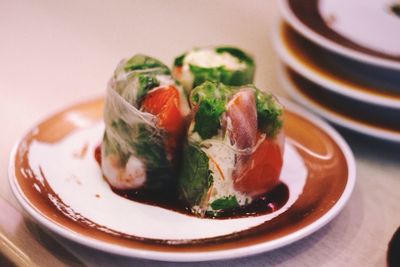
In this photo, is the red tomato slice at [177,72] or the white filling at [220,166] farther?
the red tomato slice at [177,72]

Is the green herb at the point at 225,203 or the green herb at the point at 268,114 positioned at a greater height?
the green herb at the point at 268,114

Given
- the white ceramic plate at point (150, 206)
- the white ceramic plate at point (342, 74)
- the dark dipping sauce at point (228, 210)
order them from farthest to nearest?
the white ceramic plate at point (342, 74)
the dark dipping sauce at point (228, 210)
the white ceramic plate at point (150, 206)

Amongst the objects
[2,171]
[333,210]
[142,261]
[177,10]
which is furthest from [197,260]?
[177,10]

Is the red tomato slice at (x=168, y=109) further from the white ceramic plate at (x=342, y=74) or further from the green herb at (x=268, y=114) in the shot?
the white ceramic plate at (x=342, y=74)

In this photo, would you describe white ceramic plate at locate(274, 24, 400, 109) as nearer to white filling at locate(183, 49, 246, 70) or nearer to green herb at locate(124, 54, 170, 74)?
white filling at locate(183, 49, 246, 70)

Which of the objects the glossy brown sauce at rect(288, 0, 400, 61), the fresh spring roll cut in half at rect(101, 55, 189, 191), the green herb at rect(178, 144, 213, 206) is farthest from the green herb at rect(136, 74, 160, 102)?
the glossy brown sauce at rect(288, 0, 400, 61)

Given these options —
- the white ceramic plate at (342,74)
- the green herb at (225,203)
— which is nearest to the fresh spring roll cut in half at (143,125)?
the green herb at (225,203)
